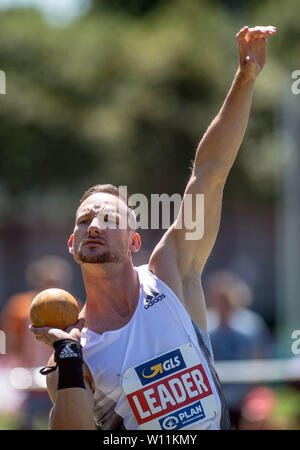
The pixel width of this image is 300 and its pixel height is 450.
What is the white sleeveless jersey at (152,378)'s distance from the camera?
14.0 ft

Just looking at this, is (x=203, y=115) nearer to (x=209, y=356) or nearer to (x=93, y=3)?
(x=93, y=3)

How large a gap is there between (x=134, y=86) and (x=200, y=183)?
1734 cm

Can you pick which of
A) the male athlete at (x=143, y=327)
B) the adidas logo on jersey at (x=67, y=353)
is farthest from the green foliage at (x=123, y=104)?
the adidas logo on jersey at (x=67, y=353)

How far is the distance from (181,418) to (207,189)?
4.30ft

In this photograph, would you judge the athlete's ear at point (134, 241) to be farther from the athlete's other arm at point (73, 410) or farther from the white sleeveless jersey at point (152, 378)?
the athlete's other arm at point (73, 410)

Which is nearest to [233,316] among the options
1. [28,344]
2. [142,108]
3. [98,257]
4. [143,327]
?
[28,344]

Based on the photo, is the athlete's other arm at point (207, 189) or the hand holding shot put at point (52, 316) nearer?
the hand holding shot put at point (52, 316)

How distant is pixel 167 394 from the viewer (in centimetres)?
429

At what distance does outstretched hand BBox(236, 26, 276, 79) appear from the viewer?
15.8 feet

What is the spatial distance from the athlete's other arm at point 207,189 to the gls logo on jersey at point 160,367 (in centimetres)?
33

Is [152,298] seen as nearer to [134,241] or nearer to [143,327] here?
[143,327]

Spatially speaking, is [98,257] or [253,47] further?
[253,47]

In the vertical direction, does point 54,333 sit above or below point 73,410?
above

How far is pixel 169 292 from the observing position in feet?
14.8
